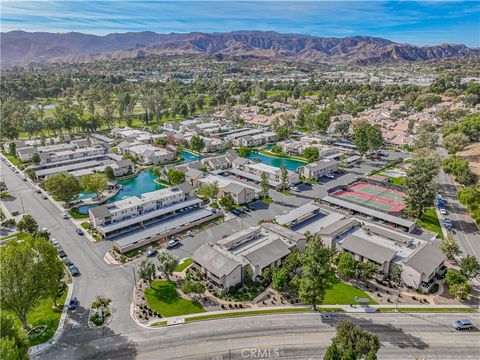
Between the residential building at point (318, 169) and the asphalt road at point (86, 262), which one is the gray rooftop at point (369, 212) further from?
the asphalt road at point (86, 262)

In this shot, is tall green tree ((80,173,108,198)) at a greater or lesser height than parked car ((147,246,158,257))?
greater

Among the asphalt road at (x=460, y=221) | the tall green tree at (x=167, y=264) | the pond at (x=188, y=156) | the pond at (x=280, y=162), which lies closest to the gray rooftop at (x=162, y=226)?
the tall green tree at (x=167, y=264)

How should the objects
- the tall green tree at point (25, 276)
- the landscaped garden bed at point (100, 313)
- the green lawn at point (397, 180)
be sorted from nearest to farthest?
1. the tall green tree at point (25, 276)
2. the landscaped garden bed at point (100, 313)
3. the green lawn at point (397, 180)

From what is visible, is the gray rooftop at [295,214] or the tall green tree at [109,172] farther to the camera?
the tall green tree at [109,172]

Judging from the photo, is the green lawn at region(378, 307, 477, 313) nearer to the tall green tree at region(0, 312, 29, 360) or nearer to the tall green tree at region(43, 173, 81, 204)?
the tall green tree at region(0, 312, 29, 360)

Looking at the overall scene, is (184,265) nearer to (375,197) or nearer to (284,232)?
(284,232)
